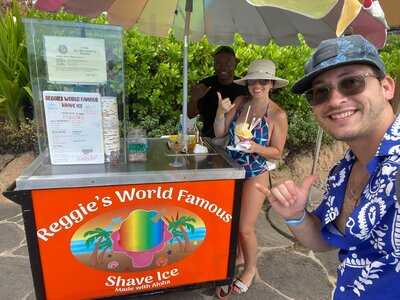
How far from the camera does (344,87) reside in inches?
47.7

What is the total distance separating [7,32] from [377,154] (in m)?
4.81

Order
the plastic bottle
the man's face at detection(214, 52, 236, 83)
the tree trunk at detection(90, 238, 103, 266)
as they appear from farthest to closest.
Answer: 1. the man's face at detection(214, 52, 236, 83)
2. the plastic bottle
3. the tree trunk at detection(90, 238, 103, 266)

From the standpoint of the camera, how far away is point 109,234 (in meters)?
2.12

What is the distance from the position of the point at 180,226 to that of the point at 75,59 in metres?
1.26

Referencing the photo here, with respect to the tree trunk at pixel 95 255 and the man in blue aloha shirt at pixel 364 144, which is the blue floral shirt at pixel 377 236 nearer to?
the man in blue aloha shirt at pixel 364 144

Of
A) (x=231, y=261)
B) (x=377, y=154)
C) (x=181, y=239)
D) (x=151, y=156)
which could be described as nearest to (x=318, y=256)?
(x=231, y=261)

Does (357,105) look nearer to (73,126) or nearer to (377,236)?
(377,236)

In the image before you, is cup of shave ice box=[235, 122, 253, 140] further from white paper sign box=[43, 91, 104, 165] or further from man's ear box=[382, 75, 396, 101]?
man's ear box=[382, 75, 396, 101]

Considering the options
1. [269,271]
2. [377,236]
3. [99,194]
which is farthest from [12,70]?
[377,236]

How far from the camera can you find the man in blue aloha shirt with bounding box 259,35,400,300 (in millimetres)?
1106

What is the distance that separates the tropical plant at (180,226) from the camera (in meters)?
2.22

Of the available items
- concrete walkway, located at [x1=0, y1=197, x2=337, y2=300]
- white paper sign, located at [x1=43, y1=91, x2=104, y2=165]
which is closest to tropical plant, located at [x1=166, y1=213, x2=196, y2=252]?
white paper sign, located at [x1=43, y1=91, x2=104, y2=165]

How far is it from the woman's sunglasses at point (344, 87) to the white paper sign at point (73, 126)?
4.54ft

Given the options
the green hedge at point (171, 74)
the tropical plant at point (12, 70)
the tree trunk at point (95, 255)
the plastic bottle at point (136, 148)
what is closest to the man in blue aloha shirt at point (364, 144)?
the plastic bottle at point (136, 148)
